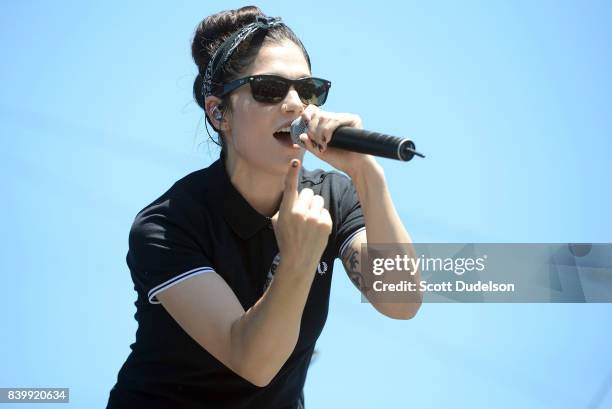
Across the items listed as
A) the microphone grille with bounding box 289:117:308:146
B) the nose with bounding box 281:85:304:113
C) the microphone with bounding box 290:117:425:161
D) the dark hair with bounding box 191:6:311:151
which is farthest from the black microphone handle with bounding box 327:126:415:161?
the dark hair with bounding box 191:6:311:151

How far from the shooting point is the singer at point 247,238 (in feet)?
5.59

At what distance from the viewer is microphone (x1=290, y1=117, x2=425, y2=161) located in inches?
62.8

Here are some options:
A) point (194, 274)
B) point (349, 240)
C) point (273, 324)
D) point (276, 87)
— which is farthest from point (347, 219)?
point (273, 324)

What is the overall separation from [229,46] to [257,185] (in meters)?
0.47

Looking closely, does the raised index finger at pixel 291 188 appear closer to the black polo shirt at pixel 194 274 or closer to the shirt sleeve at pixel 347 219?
the black polo shirt at pixel 194 274

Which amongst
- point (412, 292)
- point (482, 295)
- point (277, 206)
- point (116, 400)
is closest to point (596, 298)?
point (482, 295)

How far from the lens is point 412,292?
218 cm

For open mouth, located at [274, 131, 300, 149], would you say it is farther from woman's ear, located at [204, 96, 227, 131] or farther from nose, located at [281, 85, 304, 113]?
woman's ear, located at [204, 96, 227, 131]

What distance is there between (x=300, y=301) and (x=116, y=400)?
32.3 inches

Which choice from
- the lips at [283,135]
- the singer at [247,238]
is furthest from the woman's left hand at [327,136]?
the lips at [283,135]

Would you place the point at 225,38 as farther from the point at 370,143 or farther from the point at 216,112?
the point at 370,143

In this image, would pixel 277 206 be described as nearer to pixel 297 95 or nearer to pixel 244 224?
pixel 244 224

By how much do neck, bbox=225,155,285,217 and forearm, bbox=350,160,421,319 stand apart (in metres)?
0.28

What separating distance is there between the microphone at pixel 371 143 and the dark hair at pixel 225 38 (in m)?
0.42
